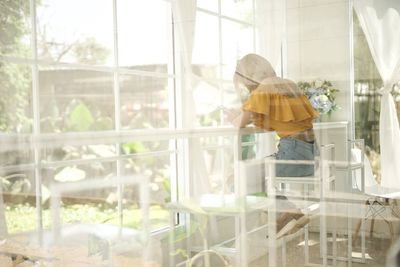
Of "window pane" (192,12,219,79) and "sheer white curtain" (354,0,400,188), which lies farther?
"window pane" (192,12,219,79)

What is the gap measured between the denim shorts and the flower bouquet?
9cm

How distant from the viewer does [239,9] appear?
131cm

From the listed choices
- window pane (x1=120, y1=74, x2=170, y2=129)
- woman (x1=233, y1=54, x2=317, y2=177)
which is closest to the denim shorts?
woman (x1=233, y1=54, x2=317, y2=177)

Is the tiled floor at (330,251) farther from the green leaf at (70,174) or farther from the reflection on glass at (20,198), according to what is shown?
the reflection on glass at (20,198)

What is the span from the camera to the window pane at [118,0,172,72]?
141cm

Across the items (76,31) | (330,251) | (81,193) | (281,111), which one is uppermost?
(76,31)

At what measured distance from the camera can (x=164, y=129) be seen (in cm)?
142

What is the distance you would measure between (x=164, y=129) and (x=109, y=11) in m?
0.35

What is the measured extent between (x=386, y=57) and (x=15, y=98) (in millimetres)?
971

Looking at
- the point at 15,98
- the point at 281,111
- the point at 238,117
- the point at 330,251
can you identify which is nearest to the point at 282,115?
the point at 281,111

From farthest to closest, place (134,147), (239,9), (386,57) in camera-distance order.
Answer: (134,147), (239,9), (386,57)

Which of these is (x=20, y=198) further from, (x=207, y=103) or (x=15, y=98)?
(x=207, y=103)

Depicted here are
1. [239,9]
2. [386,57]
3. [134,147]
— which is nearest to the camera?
[386,57]

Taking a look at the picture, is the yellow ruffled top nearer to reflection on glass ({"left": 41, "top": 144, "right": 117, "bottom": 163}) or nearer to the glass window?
the glass window
